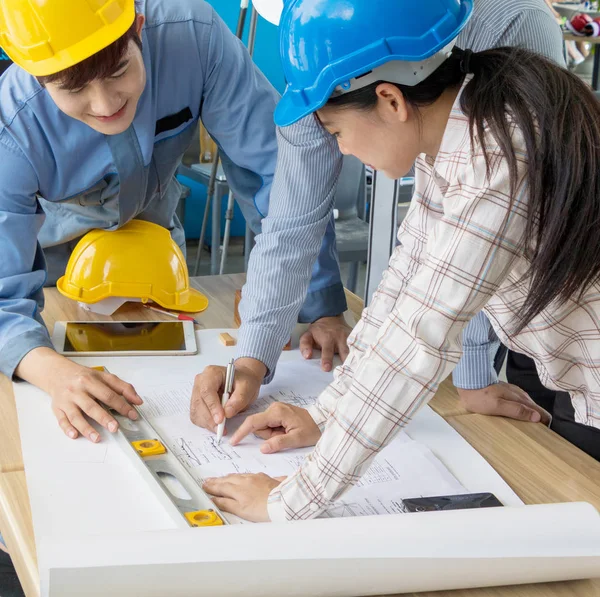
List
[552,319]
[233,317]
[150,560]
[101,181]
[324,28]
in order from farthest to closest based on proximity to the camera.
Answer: [233,317] → [101,181] → [552,319] → [324,28] → [150,560]

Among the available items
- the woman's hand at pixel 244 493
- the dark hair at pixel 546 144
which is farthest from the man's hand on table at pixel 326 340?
the dark hair at pixel 546 144

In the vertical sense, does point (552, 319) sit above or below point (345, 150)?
below

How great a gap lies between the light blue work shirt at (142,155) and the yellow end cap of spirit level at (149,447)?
1.17ft

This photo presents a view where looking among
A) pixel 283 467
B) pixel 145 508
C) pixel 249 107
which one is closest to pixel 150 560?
pixel 145 508

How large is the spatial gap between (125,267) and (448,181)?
0.95 metres

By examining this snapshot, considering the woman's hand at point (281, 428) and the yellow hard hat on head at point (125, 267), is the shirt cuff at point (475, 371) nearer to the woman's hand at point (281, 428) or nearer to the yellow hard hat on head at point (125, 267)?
the woman's hand at point (281, 428)

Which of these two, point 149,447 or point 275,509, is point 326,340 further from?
point 275,509

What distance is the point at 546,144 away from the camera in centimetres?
90

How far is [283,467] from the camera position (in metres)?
1.18

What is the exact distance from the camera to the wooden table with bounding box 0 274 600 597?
0.91 m

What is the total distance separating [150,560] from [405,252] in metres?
0.73

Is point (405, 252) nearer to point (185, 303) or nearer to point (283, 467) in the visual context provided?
point (283, 467)

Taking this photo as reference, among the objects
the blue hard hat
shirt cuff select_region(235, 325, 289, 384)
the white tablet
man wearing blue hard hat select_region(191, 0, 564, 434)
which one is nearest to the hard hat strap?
the blue hard hat

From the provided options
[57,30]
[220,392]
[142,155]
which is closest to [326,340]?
[220,392]
